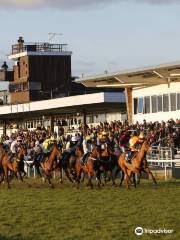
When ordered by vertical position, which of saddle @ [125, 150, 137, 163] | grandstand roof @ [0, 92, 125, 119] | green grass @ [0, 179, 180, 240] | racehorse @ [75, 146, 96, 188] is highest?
grandstand roof @ [0, 92, 125, 119]

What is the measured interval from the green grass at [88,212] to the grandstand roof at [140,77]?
13040 millimetres

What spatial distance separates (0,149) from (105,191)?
5976mm

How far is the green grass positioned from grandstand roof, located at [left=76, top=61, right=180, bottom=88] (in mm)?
13040

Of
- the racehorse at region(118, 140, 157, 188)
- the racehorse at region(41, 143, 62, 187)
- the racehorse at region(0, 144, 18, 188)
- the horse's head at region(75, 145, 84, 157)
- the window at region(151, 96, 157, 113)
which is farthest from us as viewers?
the window at region(151, 96, 157, 113)

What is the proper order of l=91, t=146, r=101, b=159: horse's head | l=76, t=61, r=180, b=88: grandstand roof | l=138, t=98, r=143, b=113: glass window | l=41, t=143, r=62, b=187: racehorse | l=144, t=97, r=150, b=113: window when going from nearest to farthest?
l=91, t=146, r=101, b=159: horse's head → l=41, t=143, r=62, b=187: racehorse → l=76, t=61, r=180, b=88: grandstand roof → l=144, t=97, r=150, b=113: window → l=138, t=98, r=143, b=113: glass window

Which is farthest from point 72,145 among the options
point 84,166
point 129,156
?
point 129,156

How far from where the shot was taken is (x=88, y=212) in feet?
50.0

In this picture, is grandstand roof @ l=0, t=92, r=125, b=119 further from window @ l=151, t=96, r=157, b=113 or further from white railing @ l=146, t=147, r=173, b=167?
white railing @ l=146, t=147, r=173, b=167

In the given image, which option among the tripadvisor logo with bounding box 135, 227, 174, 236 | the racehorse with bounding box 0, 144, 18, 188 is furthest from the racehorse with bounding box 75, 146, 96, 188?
the tripadvisor logo with bounding box 135, 227, 174, 236

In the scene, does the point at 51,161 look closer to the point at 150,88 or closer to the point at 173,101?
the point at 173,101

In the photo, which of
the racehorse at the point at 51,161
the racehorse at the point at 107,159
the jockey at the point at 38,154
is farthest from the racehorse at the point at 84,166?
the jockey at the point at 38,154

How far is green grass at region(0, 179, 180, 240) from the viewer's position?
12.3m

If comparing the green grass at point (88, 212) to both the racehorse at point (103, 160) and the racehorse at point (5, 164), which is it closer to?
the racehorse at point (103, 160)

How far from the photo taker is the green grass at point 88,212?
12.3m
